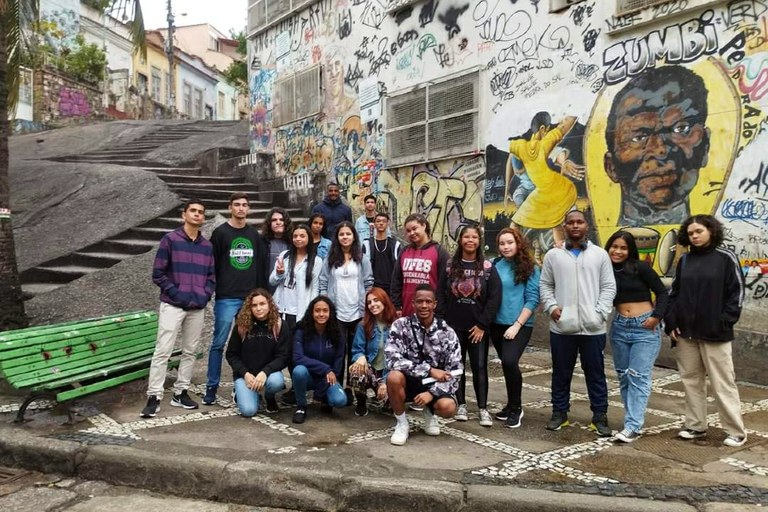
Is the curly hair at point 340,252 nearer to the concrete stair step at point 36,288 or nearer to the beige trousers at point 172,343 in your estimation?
the beige trousers at point 172,343

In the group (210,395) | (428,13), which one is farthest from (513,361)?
(428,13)

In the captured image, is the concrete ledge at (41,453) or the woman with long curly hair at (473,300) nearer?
the concrete ledge at (41,453)

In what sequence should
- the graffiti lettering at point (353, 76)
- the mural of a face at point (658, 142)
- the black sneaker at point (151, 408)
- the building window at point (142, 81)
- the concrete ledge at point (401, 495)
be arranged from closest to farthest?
the concrete ledge at point (401, 495) < the black sneaker at point (151, 408) < the mural of a face at point (658, 142) < the graffiti lettering at point (353, 76) < the building window at point (142, 81)

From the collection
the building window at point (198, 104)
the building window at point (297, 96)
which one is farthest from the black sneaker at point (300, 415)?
the building window at point (198, 104)

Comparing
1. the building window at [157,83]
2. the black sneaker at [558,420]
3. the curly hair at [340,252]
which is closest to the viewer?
the black sneaker at [558,420]

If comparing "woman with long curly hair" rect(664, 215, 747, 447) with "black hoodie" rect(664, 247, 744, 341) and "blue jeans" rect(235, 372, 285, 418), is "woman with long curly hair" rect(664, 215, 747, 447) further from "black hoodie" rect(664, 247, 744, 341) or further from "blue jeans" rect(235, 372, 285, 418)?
"blue jeans" rect(235, 372, 285, 418)

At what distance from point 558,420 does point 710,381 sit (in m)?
1.16

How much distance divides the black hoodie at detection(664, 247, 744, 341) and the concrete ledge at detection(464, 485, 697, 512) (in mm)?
1489

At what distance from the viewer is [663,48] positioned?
7195mm

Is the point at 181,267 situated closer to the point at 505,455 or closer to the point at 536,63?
the point at 505,455

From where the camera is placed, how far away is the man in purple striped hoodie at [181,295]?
210 inches

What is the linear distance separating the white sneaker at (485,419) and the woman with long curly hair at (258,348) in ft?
5.63

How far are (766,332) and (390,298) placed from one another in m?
3.98

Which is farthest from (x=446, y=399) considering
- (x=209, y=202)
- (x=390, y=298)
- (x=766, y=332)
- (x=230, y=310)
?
(x=209, y=202)
